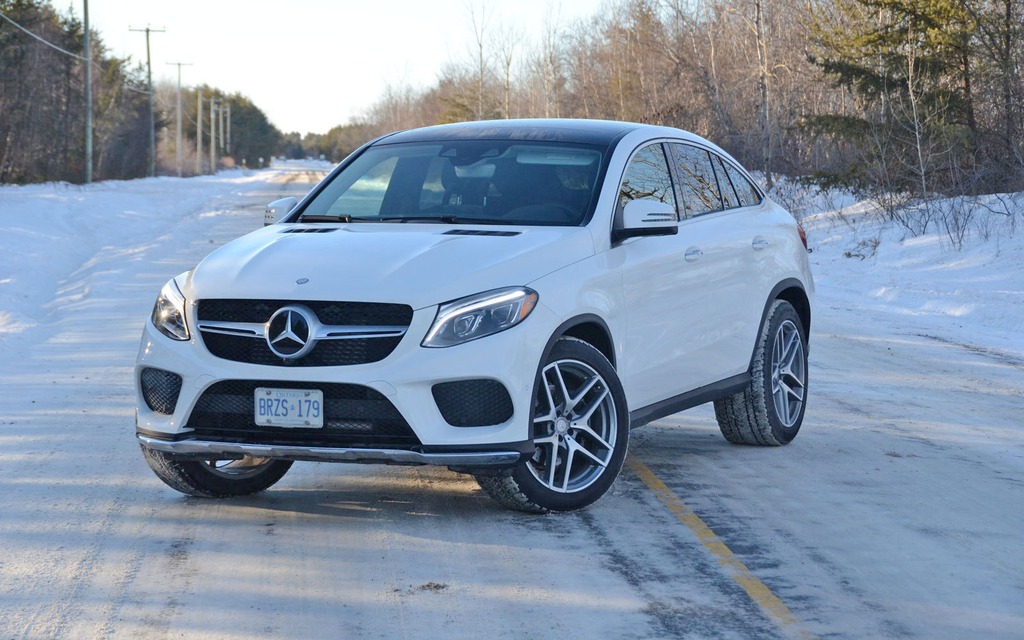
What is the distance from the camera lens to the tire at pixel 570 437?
562cm

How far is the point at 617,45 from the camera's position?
53.7 meters

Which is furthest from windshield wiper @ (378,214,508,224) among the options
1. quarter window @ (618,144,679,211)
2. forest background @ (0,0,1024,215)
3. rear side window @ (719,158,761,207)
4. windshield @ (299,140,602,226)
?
forest background @ (0,0,1024,215)

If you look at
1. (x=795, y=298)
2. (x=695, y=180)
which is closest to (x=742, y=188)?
(x=695, y=180)

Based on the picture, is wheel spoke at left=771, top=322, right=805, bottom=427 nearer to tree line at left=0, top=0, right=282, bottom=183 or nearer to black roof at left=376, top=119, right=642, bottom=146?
black roof at left=376, top=119, right=642, bottom=146

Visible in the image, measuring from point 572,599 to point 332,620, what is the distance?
853mm

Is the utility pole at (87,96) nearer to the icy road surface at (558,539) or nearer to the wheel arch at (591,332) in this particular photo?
the icy road surface at (558,539)

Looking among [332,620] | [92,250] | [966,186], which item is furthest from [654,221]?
[92,250]

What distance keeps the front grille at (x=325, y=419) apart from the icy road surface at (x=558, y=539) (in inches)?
17.2

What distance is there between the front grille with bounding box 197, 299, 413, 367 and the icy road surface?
2.51ft

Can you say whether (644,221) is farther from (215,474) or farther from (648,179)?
(215,474)

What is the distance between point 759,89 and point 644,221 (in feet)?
112

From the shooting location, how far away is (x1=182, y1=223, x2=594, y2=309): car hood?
17.5 feet

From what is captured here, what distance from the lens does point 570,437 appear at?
578 centimetres

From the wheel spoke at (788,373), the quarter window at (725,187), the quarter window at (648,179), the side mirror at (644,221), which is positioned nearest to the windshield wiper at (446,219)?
the side mirror at (644,221)
